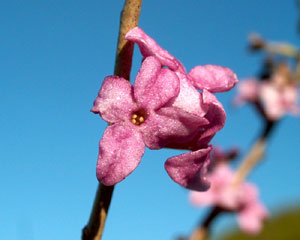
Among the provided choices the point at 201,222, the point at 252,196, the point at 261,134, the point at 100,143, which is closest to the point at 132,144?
the point at 100,143

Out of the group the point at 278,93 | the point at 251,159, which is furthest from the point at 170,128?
the point at 278,93

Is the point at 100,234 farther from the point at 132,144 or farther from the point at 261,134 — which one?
the point at 261,134

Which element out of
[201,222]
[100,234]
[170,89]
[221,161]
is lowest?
[100,234]

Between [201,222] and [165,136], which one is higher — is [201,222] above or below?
above

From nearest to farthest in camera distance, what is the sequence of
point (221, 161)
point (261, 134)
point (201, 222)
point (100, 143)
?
1. point (100, 143)
2. point (201, 222)
3. point (261, 134)
4. point (221, 161)

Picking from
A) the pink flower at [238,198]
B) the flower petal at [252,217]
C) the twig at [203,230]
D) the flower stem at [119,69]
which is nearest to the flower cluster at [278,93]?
the pink flower at [238,198]

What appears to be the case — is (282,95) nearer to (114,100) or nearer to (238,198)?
(238,198)
